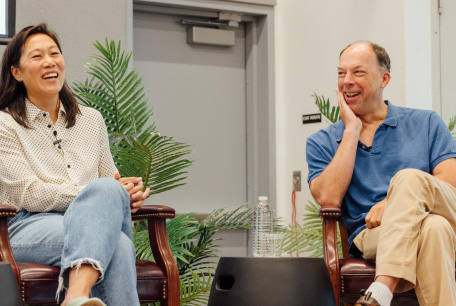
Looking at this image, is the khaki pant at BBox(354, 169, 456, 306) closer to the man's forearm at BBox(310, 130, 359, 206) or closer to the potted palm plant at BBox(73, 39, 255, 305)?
the man's forearm at BBox(310, 130, 359, 206)

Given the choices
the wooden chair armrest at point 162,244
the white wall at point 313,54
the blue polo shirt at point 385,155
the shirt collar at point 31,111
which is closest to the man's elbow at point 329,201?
the blue polo shirt at point 385,155

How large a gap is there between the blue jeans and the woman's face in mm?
550

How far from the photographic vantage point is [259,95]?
5.32 m

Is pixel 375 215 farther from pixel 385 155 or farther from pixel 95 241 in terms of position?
pixel 95 241

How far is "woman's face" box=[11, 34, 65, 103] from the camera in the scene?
281cm

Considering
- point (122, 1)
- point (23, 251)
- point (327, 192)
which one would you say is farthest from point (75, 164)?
point (122, 1)

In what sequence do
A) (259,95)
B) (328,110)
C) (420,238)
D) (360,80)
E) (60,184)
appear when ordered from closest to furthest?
(420,238)
(60,184)
(360,80)
(328,110)
(259,95)

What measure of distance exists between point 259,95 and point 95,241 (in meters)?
3.22

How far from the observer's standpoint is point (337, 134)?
3176 mm

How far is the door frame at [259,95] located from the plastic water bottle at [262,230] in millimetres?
1931

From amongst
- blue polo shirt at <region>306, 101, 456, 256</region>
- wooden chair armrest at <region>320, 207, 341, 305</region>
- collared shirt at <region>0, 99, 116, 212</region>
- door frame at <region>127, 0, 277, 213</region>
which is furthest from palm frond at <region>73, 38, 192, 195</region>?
door frame at <region>127, 0, 277, 213</region>

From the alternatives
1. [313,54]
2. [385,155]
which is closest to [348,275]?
[385,155]

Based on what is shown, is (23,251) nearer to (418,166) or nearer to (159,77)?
(418,166)

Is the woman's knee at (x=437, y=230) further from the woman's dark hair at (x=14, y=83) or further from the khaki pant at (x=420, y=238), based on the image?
the woman's dark hair at (x=14, y=83)
